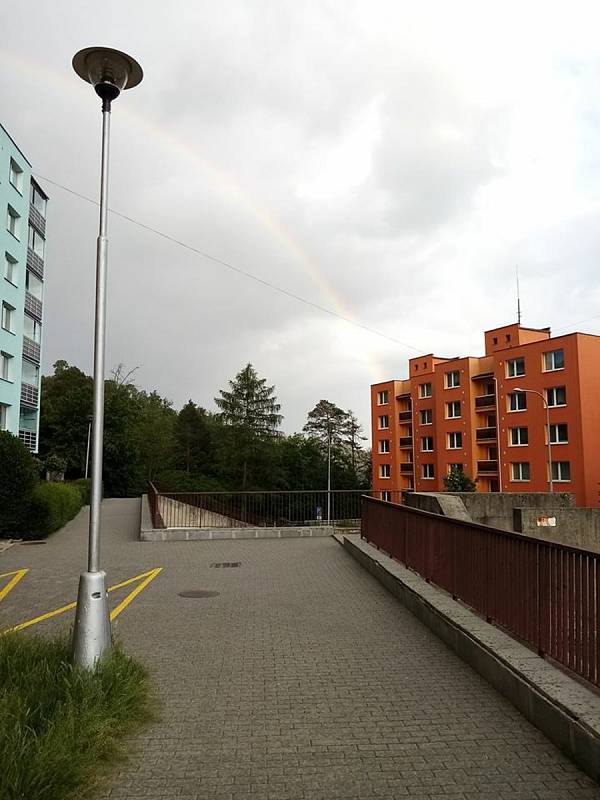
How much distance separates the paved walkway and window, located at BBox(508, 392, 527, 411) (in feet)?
137

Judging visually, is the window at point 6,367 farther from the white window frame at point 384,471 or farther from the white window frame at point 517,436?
the white window frame at point 384,471

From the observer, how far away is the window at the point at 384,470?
66.1 m

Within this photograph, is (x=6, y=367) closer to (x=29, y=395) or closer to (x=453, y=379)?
(x=29, y=395)

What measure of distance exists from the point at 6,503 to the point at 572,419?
36902mm

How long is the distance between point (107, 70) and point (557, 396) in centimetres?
4410

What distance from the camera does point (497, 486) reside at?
50.6 metres

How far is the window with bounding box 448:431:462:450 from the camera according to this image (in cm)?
5544

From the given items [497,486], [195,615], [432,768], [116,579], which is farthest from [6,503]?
[497,486]

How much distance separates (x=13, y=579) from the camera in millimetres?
11055

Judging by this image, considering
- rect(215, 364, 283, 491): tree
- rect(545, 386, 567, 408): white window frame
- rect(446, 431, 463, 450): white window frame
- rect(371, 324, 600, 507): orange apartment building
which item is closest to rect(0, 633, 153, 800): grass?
rect(371, 324, 600, 507): orange apartment building

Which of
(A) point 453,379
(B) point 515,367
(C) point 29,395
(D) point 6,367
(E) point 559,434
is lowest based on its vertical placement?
(E) point 559,434

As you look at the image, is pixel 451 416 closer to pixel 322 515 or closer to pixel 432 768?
pixel 322 515

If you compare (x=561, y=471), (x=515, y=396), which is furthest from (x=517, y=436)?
(x=561, y=471)

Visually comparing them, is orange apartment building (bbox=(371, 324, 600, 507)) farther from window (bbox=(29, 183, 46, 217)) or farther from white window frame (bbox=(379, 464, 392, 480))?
window (bbox=(29, 183, 46, 217))
